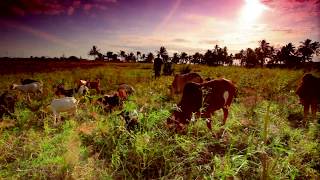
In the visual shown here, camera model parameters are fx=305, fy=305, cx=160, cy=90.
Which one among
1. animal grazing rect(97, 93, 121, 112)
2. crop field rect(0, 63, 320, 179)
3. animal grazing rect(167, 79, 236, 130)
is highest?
animal grazing rect(167, 79, 236, 130)

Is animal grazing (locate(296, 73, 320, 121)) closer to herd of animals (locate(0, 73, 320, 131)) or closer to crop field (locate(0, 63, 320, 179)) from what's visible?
herd of animals (locate(0, 73, 320, 131))

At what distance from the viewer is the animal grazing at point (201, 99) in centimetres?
490

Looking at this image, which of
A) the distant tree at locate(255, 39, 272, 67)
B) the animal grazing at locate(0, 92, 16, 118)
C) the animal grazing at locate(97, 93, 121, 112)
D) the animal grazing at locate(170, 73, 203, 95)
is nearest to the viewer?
the animal grazing at locate(0, 92, 16, 118)

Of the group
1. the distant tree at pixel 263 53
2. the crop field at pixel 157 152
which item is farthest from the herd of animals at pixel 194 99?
the distant tree at pixel 263 53

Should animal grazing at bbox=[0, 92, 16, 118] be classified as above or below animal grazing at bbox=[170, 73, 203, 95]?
below

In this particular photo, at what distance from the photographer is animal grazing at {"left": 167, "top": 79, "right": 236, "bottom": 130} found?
4902mm

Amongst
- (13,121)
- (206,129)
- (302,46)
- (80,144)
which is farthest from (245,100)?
(302,46)

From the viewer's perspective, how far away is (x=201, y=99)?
4.95 meters

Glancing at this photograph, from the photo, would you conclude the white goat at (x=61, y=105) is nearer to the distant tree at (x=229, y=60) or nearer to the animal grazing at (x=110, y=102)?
the animal grazing at (x=110, y=102)

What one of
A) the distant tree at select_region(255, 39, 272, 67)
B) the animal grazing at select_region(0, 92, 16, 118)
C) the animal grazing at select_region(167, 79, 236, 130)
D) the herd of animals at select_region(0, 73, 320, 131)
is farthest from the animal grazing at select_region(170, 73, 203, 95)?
the distant tree at select_region(255, 39, 272, 67)

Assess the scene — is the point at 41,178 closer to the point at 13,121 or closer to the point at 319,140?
the point at 13,121

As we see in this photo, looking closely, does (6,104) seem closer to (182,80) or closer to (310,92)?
(182,80)

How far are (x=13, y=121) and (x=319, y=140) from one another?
601cm

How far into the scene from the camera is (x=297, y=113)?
23.2 ft
